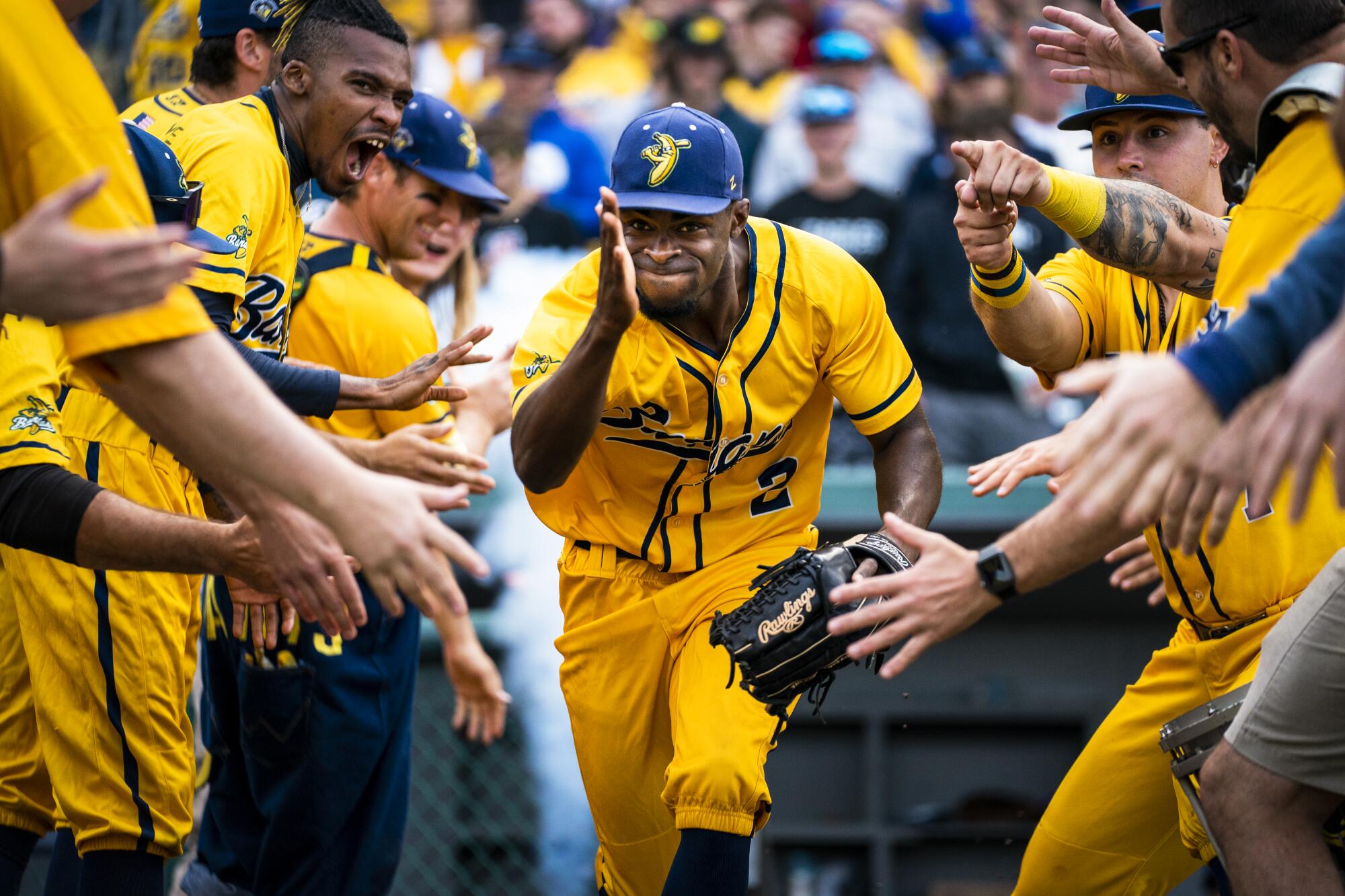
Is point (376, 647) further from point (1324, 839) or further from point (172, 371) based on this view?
point (1324, 839)

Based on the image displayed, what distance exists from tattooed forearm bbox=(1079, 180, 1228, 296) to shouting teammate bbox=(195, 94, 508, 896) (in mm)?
1913

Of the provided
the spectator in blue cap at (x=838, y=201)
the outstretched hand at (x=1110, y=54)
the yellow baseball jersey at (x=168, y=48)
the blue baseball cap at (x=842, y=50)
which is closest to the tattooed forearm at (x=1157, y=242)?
the outstretched hand at (x=1110, y=54)

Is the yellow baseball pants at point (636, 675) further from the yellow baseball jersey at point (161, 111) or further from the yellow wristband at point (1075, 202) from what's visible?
the yellow baseball jersey at point (161, 111)

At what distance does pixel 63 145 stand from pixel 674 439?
1898 millimetres

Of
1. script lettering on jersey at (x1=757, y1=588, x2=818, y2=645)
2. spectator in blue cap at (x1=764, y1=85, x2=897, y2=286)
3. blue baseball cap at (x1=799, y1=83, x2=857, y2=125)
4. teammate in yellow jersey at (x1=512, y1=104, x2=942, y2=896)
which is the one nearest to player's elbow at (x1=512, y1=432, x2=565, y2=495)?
teammate in yellow jersey at (x1=512, y1=104, x2=942, y2=896)

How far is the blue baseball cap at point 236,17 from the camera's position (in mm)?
4168

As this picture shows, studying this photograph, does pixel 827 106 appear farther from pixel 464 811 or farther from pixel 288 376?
pixel 288 376

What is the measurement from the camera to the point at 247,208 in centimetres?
357

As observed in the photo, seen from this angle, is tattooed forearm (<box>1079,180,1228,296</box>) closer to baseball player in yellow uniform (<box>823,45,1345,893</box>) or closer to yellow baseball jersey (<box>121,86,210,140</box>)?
baseball player in yellow uniform (<box>823,45,1345,893</box>)

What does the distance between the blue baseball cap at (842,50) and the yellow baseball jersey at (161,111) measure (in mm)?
4794

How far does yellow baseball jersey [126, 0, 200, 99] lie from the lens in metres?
5.12

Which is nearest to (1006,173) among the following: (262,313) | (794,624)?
(794,624)

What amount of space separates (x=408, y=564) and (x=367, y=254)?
7.87 feet

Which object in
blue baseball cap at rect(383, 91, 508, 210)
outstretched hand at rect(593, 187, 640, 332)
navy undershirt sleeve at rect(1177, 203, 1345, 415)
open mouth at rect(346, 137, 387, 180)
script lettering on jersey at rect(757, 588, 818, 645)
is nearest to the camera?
navy undershirt sleeve at rect(1177, 203, 1345, 415)
